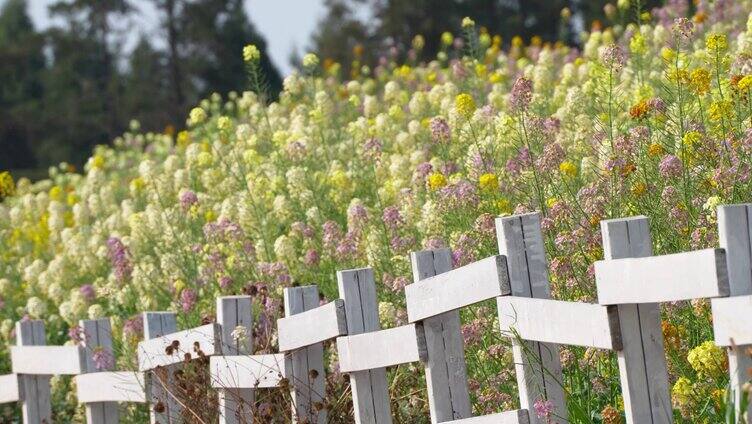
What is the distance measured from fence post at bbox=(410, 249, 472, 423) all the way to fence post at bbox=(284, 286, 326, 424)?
0.95 m

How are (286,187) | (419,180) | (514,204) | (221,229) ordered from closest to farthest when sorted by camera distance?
(514,204) → (419,180) → (221,229) → (286,187)

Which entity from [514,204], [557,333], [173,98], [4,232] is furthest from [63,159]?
[557,333]

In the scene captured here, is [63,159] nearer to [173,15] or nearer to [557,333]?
[173,15]

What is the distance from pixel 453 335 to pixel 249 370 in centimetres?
142

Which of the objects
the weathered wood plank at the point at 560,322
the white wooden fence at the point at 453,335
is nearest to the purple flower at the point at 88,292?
the white wooden fence at the point at 453,335

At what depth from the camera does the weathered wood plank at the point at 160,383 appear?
22.1 feet

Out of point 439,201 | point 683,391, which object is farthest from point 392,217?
point 683,391

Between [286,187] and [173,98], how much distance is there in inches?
1044

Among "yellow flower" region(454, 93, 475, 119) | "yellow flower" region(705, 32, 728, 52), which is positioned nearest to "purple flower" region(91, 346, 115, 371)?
"yellow flower" region(454, 93, 475, 119)

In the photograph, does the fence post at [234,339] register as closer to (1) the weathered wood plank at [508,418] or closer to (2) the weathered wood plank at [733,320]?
(1) the weathered wood plank at [508,418]

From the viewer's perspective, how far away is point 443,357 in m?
5.02

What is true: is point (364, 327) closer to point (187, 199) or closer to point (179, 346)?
point (179, 346)

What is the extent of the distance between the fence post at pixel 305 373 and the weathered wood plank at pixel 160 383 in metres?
1.02

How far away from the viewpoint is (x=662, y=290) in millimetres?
3719
